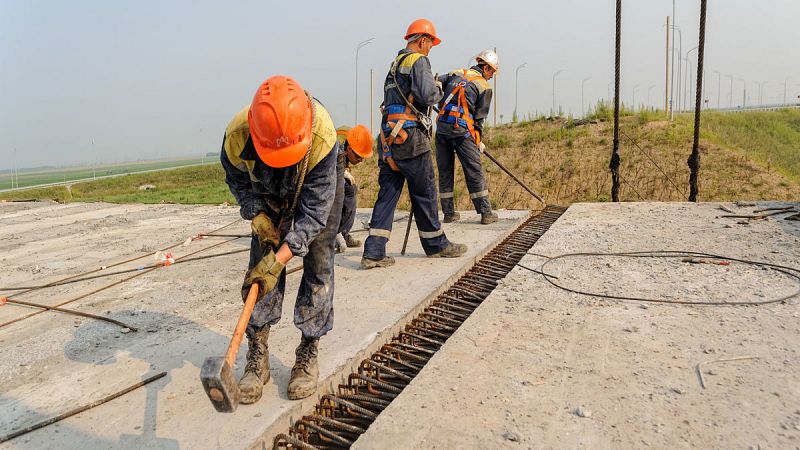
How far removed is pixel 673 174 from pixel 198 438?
8.76m

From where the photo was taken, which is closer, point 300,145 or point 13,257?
point 300,145

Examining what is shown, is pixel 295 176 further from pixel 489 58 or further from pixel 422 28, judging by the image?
pixel 489 58

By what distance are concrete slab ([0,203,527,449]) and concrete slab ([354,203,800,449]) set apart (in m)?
0.51

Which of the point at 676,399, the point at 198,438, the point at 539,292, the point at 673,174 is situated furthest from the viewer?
the point at 673,174

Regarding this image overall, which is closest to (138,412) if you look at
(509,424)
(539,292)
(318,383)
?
(318,383)

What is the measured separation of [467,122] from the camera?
5.45m

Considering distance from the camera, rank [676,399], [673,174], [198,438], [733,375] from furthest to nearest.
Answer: [673,174] → [733,375] → [676,399] → [198,438]

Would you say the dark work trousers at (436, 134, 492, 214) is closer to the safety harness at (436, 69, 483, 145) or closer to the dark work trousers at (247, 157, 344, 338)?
the safety harness at (436, 69, 483, 145)

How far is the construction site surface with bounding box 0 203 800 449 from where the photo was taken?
197 centimetres

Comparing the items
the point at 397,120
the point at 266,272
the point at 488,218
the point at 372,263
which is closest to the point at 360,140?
the point at 397,120

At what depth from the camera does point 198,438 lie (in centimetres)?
194

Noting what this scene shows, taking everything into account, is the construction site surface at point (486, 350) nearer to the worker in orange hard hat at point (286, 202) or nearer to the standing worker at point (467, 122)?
the worker in orange hard hat at point (286, 202)

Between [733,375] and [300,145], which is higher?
[300,145]

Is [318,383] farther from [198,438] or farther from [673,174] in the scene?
[673,174]
